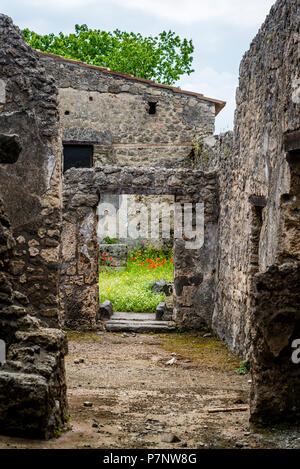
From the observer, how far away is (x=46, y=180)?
6.45 m

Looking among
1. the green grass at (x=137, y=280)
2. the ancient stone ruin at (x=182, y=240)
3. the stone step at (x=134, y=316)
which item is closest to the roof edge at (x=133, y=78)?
the ancient stone ruin at (x=182, y=240)

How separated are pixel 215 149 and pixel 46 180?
3.74 meters

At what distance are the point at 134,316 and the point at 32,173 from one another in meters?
4.17

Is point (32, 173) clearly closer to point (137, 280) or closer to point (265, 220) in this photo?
point (265, 220)

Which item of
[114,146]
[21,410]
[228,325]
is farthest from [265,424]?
[114,146]

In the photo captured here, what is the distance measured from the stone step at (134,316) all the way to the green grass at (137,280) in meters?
0.32

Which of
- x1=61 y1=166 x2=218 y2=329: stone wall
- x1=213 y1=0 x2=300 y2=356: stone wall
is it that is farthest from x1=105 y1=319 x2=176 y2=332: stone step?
x1=213 y1=0 x2=300 y2=356: stone wall

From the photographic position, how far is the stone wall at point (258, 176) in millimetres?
4789

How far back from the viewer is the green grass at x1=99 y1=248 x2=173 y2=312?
10500 mm

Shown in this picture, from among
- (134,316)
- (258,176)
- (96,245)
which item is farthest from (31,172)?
(134,316)

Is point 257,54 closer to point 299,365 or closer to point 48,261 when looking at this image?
point 48,261

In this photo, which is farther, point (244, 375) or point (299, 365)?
point (244, 375)

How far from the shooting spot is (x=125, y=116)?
15.0m

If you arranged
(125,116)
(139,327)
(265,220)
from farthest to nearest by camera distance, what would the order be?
1. (125,116)
2. (139,327)
3. (265,220)
